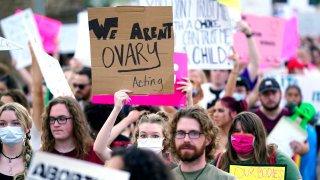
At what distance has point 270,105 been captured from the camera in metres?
10.9

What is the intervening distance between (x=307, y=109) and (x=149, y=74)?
345 cm

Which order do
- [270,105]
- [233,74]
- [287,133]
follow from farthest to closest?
[270,105] < [233,74] < [287,133]

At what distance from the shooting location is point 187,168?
6.54 metres

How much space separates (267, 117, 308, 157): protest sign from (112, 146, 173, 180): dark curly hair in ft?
18.3

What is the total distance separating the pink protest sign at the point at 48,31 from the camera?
12.4m

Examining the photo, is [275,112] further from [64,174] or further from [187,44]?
[64,174]

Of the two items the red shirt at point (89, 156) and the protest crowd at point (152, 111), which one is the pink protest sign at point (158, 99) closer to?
the protest crowd at point (152, 111)

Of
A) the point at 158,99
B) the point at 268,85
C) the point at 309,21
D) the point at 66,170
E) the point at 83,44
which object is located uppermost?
the point at 309,21

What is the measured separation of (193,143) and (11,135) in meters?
1.62

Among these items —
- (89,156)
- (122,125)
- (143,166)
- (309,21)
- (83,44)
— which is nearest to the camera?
(143,166)

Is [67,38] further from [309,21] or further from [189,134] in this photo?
[189,134]

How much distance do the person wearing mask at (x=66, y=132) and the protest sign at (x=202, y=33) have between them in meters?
2.84

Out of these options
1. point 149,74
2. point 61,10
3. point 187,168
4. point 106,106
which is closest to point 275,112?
point 106,106

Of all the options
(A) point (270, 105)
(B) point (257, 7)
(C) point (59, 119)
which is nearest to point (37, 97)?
(C) point (59, 119)
